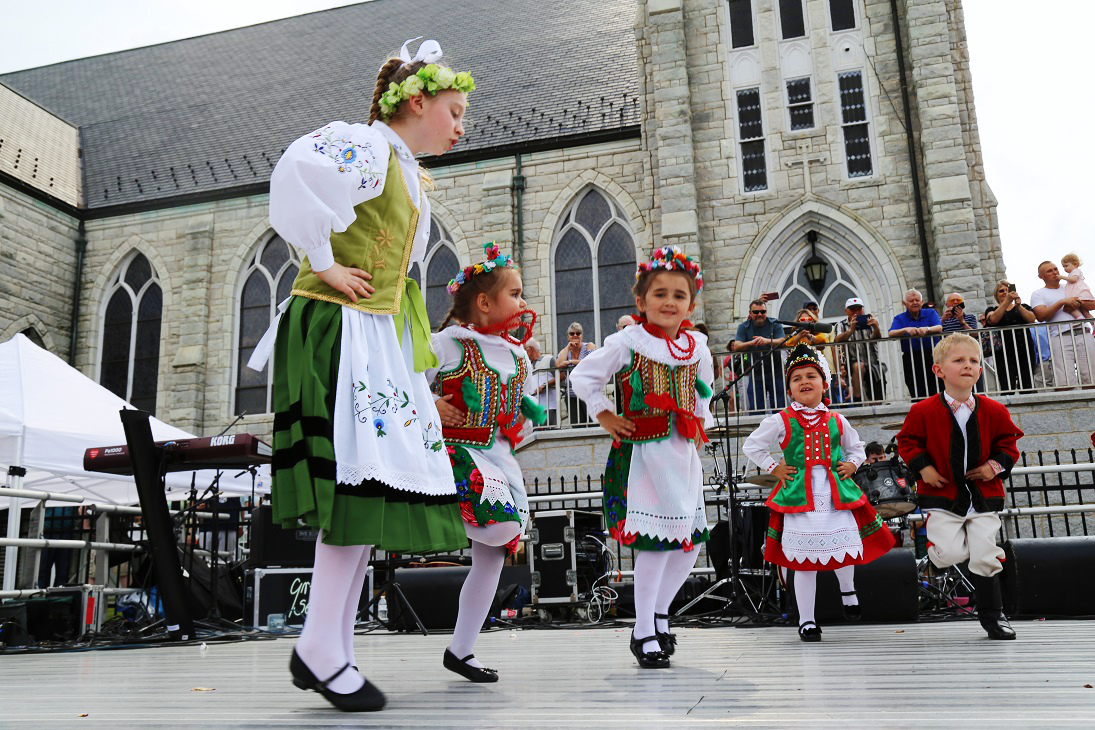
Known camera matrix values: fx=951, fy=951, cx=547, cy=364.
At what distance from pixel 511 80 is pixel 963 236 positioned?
408 inches

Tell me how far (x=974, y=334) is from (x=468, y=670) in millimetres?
11056

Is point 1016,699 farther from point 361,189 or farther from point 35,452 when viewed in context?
point 35,452

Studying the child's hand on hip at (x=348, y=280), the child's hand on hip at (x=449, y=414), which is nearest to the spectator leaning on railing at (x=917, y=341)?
the child's hand on hip at (x=449, y=414)

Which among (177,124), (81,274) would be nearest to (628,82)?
(177,124)

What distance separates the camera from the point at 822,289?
54.0 feet

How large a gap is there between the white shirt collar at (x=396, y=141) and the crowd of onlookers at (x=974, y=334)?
909 centimetres

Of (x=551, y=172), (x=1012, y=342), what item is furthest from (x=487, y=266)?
(x=551, y=172)

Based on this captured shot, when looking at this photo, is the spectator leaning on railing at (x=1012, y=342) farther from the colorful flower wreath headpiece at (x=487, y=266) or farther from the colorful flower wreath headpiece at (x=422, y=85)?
the colorful flower wreath headpiece at (x=422, y=85)

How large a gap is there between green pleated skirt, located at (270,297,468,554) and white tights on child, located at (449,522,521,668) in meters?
0.79

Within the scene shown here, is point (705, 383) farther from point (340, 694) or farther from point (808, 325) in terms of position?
point (808, 325)

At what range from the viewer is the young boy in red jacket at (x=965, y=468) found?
5.04 metres

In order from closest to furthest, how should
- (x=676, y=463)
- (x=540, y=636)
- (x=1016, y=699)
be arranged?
1. (x=1016, y=699)
2. (x=676, y=463)
3. (x=540, y=636)

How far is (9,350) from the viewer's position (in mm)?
10547

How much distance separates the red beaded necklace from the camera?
177 inches
